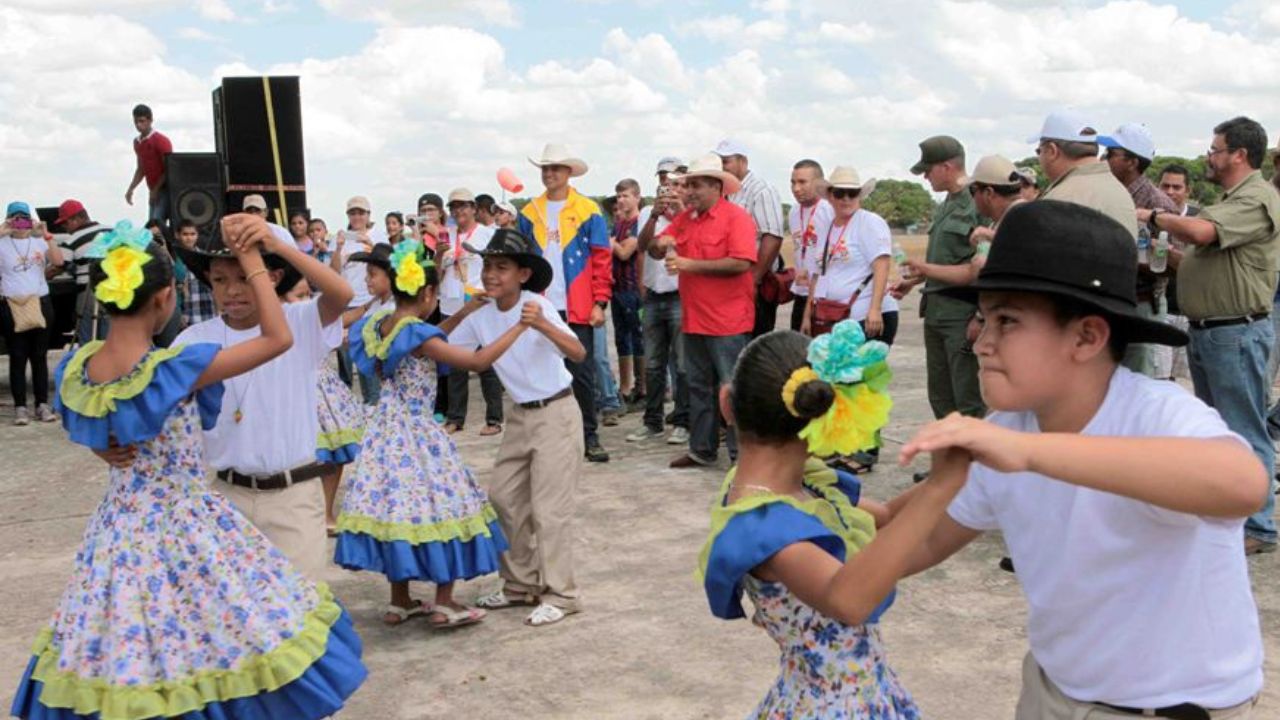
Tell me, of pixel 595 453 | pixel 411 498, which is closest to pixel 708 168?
pixel 595 453

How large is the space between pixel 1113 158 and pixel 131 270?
16.5 feet

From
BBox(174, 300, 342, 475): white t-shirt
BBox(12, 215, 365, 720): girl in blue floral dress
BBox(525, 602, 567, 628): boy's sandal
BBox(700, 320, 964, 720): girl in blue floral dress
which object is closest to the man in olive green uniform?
BBox(525, 602, 567, 628): boy's sandal

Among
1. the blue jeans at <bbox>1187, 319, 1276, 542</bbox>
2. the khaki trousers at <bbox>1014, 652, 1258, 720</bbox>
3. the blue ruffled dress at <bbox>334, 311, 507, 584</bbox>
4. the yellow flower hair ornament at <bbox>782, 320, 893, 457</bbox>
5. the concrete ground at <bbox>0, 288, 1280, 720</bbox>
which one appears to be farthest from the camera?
the blue jeans at <bbox>1187, 319, 1276, 542</bbox>

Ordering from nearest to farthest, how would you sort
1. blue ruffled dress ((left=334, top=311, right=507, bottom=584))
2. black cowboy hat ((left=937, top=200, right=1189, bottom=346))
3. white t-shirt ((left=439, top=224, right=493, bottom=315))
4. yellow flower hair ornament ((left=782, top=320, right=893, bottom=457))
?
black cowboy hat ((left=937, top=200, right=1189, bottom=346)) < yellow flower hair ornament ((left=782, top=320, right=893, bottom=457)) < blue ruffled dress ((left=334, top=311, right=507, bottom=584)) < white t-shirt ((left=439, top=224, right=493, bottom=315))

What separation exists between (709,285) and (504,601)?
3.33 meters

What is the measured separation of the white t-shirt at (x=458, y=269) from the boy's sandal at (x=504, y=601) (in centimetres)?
504

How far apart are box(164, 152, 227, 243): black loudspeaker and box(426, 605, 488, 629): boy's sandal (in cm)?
947

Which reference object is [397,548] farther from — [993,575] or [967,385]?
[967,385]

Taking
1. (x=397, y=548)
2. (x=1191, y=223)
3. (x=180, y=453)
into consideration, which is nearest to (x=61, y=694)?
(x=180, y=453)

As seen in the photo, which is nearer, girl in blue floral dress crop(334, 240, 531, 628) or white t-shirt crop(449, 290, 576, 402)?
girl in blue floral dress crop(334, 240, 531, 628)

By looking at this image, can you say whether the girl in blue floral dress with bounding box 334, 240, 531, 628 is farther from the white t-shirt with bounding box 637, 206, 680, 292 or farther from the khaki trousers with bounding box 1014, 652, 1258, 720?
the white t-shirt with bounding box 637, 206, 680, 292

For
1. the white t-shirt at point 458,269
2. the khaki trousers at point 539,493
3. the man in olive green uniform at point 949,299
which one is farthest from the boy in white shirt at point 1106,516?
the white t-shirt at point 458,269

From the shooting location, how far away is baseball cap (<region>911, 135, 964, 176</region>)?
25.2 ft

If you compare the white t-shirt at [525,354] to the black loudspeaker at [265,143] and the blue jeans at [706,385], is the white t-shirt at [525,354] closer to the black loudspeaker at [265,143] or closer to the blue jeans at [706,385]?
the blue jeans at [706,385]
